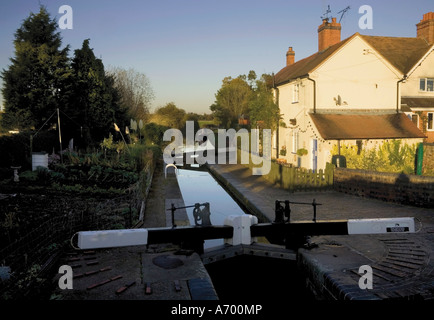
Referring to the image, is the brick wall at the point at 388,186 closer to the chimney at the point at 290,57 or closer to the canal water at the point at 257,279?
the canal water at the point at 257,279

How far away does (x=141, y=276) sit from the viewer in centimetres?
568

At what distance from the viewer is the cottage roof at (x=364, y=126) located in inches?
766

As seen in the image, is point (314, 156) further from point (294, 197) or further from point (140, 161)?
point (140, 161)

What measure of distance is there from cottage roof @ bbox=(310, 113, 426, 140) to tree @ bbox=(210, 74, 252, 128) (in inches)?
1482

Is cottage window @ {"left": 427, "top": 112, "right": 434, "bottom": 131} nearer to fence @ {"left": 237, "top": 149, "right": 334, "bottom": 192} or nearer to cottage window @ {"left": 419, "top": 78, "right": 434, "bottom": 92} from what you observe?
cottage window @ {"left": 419, "top": 78, "right": 434, "bottom": 92}

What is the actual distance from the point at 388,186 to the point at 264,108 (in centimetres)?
1430

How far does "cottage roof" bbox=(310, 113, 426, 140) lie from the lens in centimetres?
1947

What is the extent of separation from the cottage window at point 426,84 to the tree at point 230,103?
35.0 m

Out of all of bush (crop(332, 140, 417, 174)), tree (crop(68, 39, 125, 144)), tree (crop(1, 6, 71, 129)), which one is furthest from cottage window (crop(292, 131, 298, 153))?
tree (crop(1, 6, 71, 129))

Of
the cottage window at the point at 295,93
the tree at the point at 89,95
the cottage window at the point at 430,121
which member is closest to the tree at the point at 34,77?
the tree at the point at 89,95

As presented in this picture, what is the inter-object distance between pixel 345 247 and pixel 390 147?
11.6m

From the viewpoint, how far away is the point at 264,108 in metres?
25.7

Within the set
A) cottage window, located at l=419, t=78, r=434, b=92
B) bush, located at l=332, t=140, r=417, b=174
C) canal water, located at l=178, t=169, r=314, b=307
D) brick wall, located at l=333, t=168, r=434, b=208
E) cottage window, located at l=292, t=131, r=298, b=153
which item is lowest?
canal water, located at l=178, t=169, r=314, b=307

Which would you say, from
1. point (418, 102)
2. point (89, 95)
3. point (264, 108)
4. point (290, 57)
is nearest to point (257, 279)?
point (89, 95)
